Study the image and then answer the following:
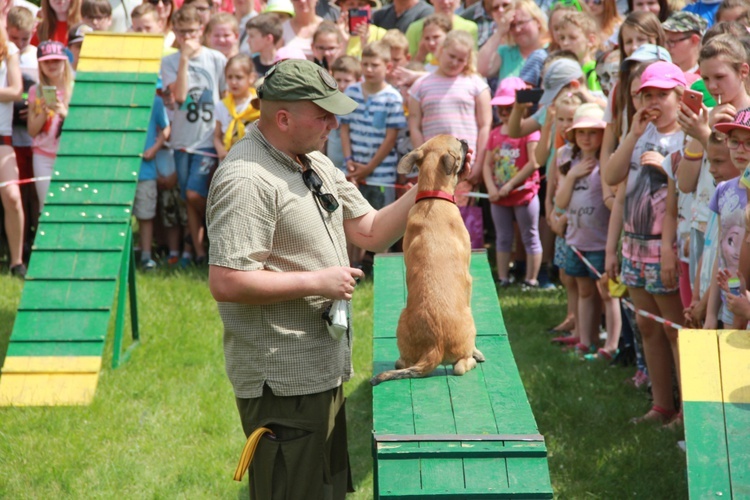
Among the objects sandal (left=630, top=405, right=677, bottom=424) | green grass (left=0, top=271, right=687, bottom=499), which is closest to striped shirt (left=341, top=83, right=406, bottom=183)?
green grass (left=0, top=271, right=687, bottom=499)

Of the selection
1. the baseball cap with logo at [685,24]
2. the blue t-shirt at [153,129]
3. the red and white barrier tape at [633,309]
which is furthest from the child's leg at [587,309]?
the blue t-shirt at [153,129]

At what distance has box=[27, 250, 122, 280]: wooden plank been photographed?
705 cm

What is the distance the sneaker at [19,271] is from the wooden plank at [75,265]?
268 cm

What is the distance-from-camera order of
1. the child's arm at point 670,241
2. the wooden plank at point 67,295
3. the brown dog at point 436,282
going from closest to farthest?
the brown dog at point 436,282 → the child's arm at point 670,241 → the wooden plank at point 67,295

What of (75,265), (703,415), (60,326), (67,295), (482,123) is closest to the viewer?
(703,415)

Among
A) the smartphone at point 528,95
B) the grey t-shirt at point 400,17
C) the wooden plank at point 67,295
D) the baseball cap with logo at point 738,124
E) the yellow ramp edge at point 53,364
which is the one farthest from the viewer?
the grey t-shirt at point 400,17

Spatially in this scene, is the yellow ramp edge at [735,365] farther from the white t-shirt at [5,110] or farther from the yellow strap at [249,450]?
the white t-shirt at [5,110]

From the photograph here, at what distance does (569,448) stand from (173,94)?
6115 millimetres

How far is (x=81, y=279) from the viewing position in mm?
7035

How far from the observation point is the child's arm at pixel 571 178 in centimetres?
737

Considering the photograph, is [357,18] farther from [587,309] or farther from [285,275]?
[285,275]

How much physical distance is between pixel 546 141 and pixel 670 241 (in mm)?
2580

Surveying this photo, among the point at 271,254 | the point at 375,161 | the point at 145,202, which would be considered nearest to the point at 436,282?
the point at 271,254

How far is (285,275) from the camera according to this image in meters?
3.62
